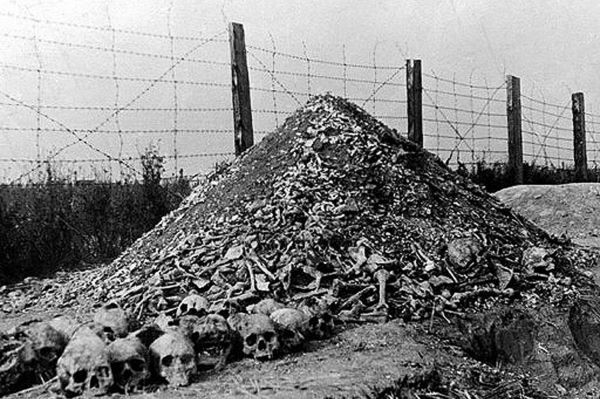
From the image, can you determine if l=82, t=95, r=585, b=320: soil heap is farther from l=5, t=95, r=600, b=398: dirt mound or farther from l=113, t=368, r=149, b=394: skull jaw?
l=113, t=368, r=149, b=394: skull jaw

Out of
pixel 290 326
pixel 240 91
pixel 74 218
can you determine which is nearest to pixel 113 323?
pixel 290 326

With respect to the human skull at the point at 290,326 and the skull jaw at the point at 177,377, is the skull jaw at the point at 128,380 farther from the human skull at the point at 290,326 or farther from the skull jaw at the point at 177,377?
the human skull at the point at 290,326

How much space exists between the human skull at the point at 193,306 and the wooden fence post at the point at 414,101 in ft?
21.4

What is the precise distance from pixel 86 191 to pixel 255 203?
9.98ft

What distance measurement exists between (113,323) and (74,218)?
159 inches

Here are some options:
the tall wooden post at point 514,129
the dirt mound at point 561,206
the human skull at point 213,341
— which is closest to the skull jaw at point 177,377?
the human skull at point 213,341

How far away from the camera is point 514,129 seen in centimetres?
1223

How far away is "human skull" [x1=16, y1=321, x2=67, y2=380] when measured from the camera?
3.29 m

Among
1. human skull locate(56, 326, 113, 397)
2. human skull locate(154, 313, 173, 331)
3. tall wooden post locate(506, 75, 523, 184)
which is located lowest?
human skull locate(56, 326, 113, 397)

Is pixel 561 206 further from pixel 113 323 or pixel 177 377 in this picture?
pixel 177 377

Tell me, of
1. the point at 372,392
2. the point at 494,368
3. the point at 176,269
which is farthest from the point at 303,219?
the point at 372,392

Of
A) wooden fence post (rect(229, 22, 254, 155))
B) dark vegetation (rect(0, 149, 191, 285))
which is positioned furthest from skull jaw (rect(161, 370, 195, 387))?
wooden fence post (rect(229, 22, 254, 155))

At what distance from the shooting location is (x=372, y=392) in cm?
303

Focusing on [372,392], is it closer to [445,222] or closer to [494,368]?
[494,368]
